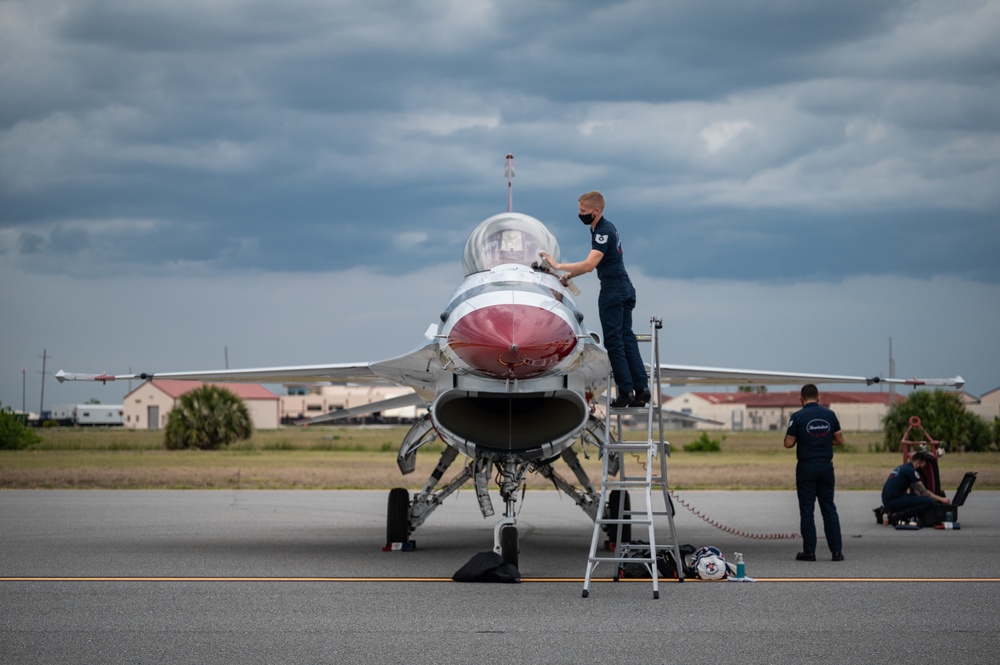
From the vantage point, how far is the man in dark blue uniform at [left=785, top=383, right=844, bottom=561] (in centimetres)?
1156

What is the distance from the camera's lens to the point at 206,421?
53719 millimetres

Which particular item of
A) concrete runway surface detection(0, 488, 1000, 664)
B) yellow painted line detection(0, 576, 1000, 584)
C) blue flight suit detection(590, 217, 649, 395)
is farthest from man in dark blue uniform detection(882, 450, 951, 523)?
blue flight suit detection(590, 217, 649, 395)

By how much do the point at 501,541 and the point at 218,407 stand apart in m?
46.4

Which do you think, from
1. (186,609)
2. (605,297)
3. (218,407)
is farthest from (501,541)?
(218,407)

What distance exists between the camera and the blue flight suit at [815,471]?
11570 millimetres

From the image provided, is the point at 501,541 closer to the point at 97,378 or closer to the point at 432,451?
the point at 97,378

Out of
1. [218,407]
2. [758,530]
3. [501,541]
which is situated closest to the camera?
[501,541]

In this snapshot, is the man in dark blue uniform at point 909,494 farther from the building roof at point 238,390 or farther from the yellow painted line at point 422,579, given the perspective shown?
the building roof at point 238,390

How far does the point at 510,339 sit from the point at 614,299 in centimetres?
137

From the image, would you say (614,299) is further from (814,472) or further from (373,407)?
(373,407)

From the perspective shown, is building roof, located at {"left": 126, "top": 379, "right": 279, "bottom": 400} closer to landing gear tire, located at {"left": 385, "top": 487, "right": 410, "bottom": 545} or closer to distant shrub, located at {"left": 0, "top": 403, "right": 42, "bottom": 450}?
distant shrub, located at {"left": 0, "top": 403, "right": 42, "bottom": 450}

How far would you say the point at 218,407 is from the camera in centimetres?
5456

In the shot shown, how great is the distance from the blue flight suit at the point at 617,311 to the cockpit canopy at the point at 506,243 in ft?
4.03

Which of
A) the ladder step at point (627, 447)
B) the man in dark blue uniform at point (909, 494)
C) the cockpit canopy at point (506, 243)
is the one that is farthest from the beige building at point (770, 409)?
the ladder step at point (627, 447)
